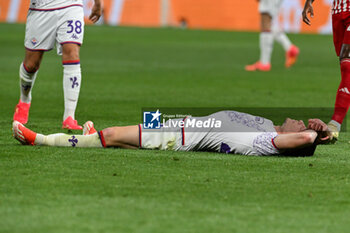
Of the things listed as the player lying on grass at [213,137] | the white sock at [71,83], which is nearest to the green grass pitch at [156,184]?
the player lying on grass at [213,137]

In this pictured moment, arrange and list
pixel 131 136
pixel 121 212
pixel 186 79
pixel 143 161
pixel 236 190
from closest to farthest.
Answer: pixel 121 212
pixel 236 190
pixel 143 161
pixel 131 136
pixel 186 79

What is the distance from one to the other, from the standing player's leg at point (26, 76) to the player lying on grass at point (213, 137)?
1987 millimetres

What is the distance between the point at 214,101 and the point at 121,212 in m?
6.85

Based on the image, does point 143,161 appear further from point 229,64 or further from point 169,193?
point 229,64

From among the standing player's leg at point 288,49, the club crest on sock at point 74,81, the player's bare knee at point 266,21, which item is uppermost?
the club crest on sock at point 74,81

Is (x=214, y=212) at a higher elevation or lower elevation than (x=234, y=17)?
higher

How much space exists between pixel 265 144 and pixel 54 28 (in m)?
3.01

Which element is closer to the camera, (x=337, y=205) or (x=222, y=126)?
(x=337, y=205)

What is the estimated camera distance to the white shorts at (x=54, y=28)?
8.45 m

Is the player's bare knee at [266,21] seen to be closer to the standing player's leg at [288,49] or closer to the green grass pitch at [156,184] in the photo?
the standing player's leg at [288,49]

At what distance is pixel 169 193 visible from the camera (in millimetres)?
5117

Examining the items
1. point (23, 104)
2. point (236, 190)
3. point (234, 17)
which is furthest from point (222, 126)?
point (234, 17)

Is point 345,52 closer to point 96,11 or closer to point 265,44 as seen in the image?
point 96,11

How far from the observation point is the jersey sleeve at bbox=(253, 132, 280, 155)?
21.2ft
